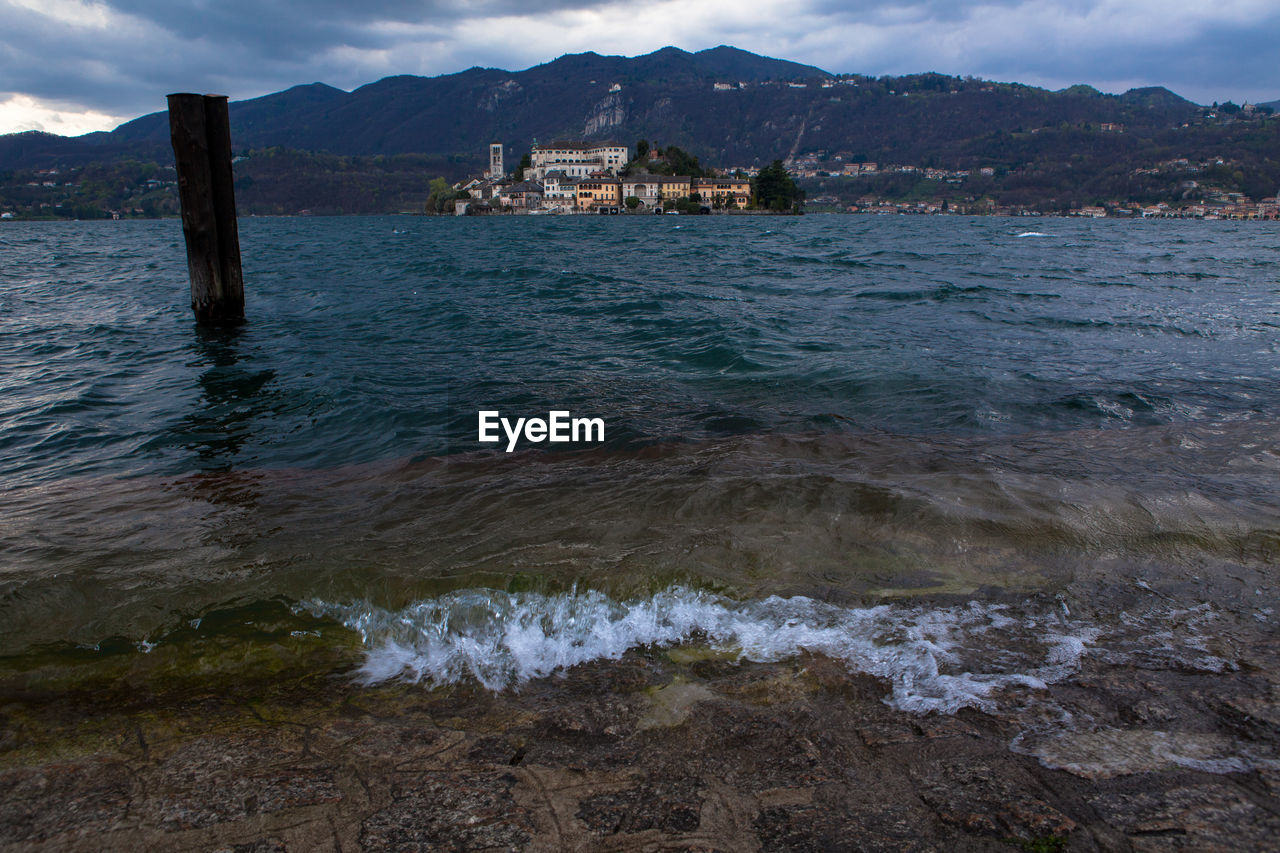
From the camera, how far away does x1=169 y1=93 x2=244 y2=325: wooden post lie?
12.2 metres

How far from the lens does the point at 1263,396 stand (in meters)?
8.76

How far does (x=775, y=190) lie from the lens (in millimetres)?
120500

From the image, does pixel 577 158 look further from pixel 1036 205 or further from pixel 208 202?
pixel 208 202

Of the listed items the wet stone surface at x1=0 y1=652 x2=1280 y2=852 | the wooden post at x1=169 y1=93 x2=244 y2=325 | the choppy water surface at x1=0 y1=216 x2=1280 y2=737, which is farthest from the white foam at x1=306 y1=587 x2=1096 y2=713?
the wooden post at x1=169 y1=93 x2=244 y2=325

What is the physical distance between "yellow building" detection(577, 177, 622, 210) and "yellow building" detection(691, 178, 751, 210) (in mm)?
14432

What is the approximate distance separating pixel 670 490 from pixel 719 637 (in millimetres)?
2086

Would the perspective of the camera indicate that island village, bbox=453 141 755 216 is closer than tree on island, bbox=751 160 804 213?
No

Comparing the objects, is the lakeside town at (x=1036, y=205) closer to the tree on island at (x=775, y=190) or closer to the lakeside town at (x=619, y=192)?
the tree on island at (x=775, y=190)

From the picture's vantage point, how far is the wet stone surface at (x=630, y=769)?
2.28 metres

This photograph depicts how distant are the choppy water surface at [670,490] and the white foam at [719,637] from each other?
2 centimetres

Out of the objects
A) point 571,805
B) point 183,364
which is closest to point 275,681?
point 571,805

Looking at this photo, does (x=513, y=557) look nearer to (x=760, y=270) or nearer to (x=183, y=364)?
(x=183, y=364)

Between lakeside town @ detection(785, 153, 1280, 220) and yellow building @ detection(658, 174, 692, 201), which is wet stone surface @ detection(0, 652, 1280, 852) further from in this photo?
lakeside town @ detection(785, 153, 1280, 220)

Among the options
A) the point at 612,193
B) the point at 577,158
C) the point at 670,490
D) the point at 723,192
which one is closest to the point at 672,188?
the point at 723,192
